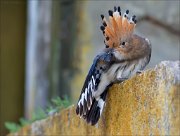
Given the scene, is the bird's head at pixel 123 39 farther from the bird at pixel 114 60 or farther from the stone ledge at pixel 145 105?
the stone ledge at pixel 145 105

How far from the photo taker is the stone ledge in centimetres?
203

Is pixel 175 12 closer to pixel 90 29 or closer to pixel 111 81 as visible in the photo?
pixel 90 29

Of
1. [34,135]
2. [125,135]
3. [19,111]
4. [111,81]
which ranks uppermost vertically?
[111,81]

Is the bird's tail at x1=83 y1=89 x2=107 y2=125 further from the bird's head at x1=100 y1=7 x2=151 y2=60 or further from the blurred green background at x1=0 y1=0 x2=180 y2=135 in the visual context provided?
the blurred green background at x1=0 y1=0 x2=180 y2=135

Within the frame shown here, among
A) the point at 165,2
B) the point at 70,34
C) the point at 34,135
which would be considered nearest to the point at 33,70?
the point at 70,34

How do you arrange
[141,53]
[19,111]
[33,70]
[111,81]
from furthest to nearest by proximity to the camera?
[19,111]
[33,70]
[111,81]
[141,53]

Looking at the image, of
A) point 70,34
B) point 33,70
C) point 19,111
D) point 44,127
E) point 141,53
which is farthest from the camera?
point 19,111

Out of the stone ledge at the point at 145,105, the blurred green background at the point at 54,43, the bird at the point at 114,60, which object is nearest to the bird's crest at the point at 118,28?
the bird at the point at 114,60

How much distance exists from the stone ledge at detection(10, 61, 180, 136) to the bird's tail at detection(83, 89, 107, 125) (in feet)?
0.17

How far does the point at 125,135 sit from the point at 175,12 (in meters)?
2.70

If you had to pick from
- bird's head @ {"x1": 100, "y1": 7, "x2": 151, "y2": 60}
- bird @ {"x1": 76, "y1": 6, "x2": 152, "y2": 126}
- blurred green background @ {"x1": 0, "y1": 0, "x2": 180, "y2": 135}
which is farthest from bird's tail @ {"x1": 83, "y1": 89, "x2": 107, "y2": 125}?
blurred green background @ {"x1": 0, "y1": 0, "x2": 180, "y2": 135}

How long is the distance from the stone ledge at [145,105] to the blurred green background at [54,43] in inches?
86.1

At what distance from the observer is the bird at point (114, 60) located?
2311 mm

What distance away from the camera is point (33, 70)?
18.6 ft
